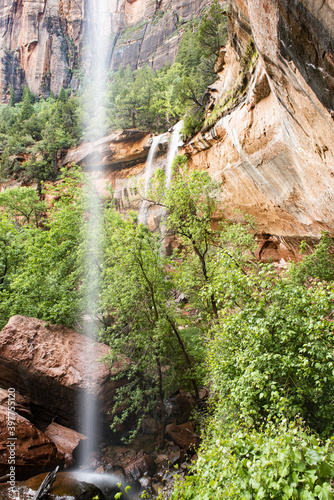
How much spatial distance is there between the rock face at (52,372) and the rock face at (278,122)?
9663 mm

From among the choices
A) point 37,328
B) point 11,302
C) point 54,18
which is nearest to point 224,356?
point 37,328

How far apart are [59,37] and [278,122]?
277 ft

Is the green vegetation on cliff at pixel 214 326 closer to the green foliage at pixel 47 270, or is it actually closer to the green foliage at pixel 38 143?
the green foliage at pixel 47 270

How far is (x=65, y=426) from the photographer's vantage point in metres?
10.5

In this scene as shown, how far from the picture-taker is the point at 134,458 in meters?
9.70

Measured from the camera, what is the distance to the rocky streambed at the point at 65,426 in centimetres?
813

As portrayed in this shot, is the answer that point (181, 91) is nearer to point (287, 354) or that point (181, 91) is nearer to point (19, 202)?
point (19, 202)

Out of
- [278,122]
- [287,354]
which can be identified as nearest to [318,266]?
[278,122]

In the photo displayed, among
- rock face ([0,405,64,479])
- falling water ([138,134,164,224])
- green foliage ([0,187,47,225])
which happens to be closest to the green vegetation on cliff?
rock face ([0,405,64,479])

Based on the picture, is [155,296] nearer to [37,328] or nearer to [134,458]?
[37,328]

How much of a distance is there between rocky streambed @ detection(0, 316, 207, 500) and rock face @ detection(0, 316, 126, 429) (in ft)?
0.11

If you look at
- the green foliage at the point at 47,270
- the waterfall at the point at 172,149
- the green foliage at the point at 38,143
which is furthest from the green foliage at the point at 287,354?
the green foliage at the point at 38,143

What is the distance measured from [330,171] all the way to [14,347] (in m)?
12.0

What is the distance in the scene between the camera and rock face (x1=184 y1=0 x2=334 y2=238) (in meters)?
4.47
